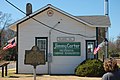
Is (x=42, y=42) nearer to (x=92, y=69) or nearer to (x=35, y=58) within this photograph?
(x=92, y=69)

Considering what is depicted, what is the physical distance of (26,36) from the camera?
2638 cm

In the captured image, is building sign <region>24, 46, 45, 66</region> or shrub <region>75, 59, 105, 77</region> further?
shrub <region>75, 59, 105, 77</region>

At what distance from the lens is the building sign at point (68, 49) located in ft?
84.8

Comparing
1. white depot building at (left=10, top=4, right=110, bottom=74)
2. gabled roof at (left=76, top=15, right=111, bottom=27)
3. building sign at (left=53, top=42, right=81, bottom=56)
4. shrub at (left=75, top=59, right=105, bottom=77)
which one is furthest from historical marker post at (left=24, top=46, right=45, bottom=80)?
gabled roof at (left=76, top=15, right=111, bottom=27)

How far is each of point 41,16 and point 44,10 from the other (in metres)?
0.57

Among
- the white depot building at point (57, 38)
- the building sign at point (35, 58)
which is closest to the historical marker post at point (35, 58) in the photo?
the building sign at point (35, 58)

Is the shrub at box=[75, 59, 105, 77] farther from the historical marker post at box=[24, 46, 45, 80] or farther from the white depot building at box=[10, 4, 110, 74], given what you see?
the historical marker post at box=[24, 46, 45, 80]

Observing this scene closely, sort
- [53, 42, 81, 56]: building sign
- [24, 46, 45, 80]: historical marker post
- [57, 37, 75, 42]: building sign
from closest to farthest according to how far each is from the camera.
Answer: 1. [24, 46, 45, 80]: historical marker post
2. [53, 42, 81, 56]: building sign
3. [57, 37, 75, 42]: building sign

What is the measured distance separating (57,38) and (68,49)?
4.29 feet

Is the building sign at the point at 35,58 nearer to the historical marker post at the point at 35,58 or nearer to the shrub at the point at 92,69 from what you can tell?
the historical marker post at the point at 35,58

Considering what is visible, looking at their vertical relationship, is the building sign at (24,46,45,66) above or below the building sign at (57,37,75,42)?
below

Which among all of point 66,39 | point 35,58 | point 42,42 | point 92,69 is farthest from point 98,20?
point 35,58

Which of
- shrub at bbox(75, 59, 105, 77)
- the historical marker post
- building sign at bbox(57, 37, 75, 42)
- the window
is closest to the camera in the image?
the historical marker post

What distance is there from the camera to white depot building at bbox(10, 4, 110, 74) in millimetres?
25891
